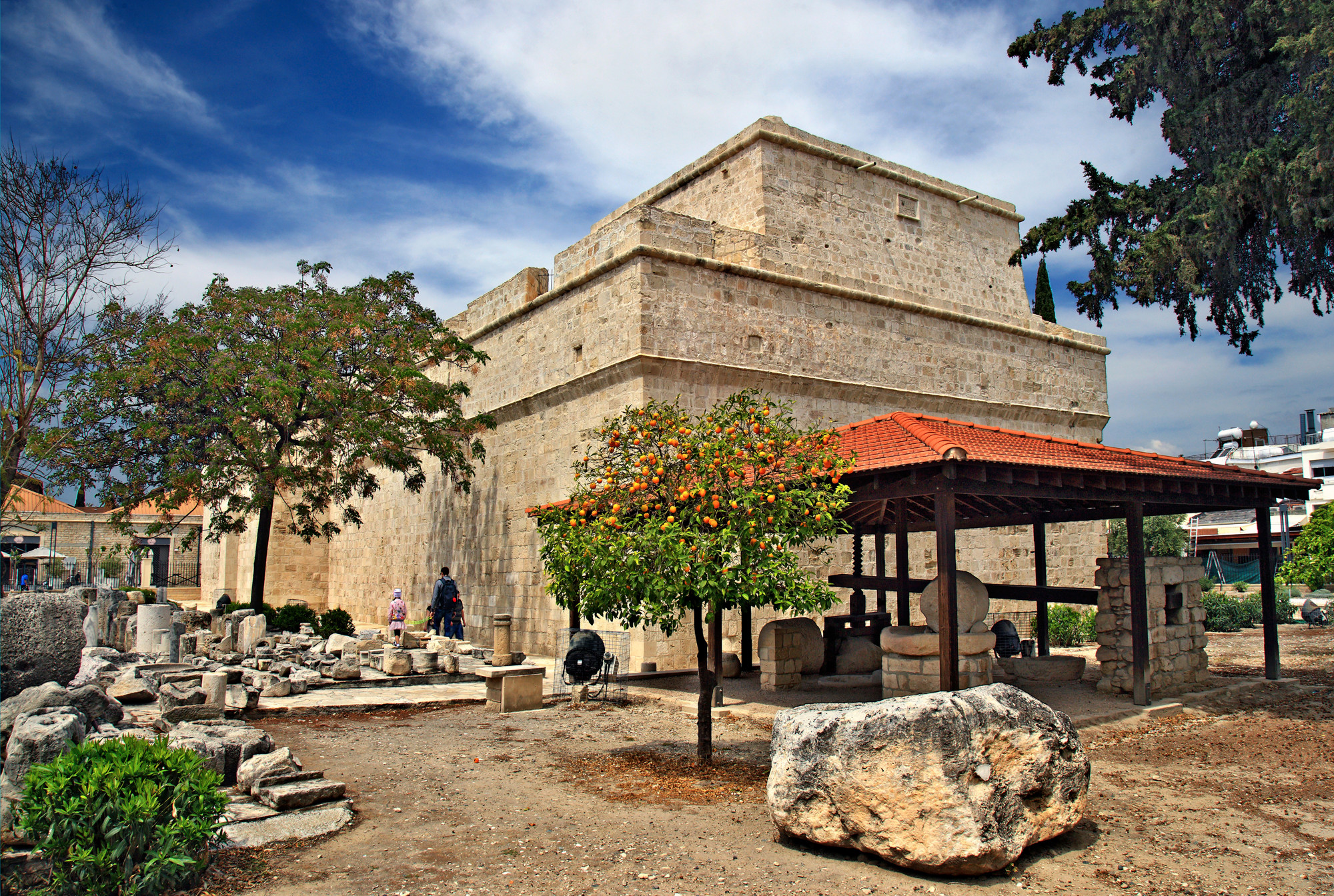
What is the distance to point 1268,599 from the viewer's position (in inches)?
416

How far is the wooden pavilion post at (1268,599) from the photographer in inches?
416

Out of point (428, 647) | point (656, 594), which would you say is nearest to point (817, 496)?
point (656, 594)

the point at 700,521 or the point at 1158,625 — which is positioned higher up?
the point at 700,521

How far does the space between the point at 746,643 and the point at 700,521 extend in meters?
6.60

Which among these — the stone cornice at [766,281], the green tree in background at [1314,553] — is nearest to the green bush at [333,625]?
the stone cornice at [766,281]

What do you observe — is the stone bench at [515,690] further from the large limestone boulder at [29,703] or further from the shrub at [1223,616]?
the shrub at [1223,616]

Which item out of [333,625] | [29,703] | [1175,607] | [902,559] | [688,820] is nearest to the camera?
[688,820]

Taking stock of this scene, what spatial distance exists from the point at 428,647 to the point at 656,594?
9.41m

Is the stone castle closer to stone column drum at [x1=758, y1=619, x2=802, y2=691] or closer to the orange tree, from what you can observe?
stone column drum at [x1=758, y1=619, x2=802, y2=691]

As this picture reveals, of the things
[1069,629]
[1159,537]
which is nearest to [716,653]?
[1069,629]

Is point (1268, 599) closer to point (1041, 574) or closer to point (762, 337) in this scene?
point (1041, 574)

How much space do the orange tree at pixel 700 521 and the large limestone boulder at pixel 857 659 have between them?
487 centimetres

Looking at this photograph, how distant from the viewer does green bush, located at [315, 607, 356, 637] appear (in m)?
16.2

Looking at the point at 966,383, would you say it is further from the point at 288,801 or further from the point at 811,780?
the point at 288,801
